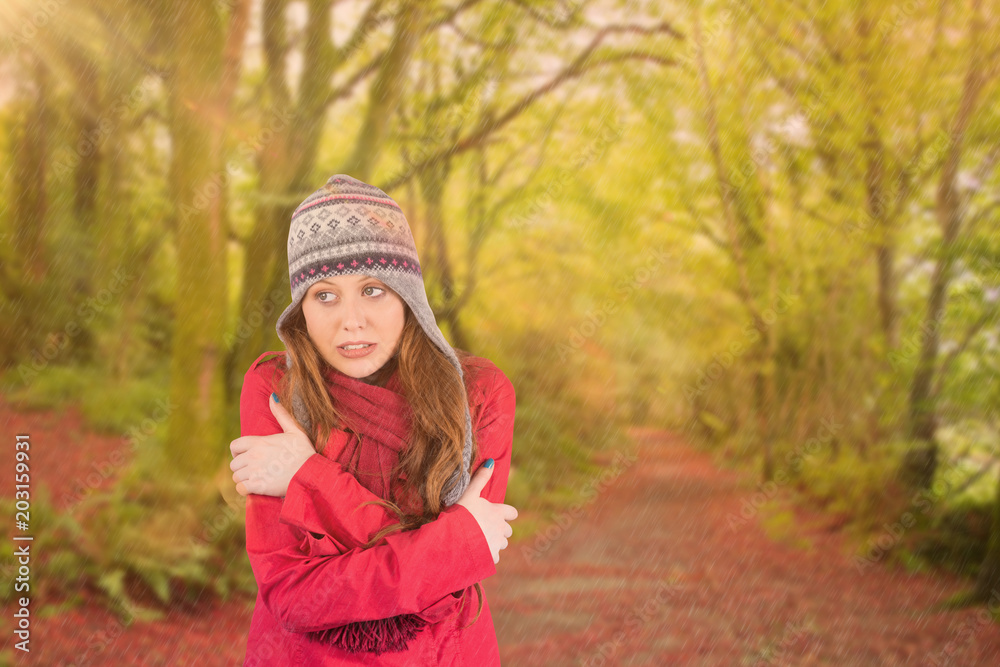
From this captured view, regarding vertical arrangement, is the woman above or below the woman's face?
below

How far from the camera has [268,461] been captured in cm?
129

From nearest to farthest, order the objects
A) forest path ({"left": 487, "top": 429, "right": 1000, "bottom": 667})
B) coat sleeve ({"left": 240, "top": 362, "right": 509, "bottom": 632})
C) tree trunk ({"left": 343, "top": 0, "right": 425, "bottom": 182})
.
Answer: coat sleeve ({"left": 240, "top": 362, "right": 509, "bottom": 632})
forest path ({"left": 487, "top": 429, "right": 1000, "bottom": 667})
tree trunk ({"left": 343, "top": 0, "right": 425, "bottom": 182})

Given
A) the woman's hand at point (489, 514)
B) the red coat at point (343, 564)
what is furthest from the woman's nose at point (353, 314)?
the woman's hand at point (489, 514)

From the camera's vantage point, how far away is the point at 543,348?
664cm

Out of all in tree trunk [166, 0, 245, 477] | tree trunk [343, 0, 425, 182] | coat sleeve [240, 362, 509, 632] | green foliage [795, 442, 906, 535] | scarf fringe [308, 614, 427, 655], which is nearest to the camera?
coat sleeve [240, 362, 509, 632]

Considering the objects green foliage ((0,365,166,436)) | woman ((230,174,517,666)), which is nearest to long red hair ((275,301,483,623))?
woman ((230,174,517,666))

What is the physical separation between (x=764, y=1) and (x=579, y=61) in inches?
61.8

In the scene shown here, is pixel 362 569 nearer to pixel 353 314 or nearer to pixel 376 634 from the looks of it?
pixel 376 634

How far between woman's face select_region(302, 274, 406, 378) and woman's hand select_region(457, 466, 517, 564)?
1.10 feet

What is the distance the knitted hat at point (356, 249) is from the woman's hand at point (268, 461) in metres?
0.08

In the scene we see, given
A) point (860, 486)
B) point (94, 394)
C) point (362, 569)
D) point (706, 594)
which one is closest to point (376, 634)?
point (362, 569)

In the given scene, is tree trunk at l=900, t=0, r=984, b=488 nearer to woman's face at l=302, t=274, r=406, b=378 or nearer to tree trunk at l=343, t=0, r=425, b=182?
tree trunk at l=343, t=0, r=425, b=182

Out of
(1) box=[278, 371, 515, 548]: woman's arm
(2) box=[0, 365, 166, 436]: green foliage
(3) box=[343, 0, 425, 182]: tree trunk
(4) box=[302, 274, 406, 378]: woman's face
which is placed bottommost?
(2) box=[0, 365, 166, 436]: green foliage

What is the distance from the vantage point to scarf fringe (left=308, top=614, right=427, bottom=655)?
1.32m
